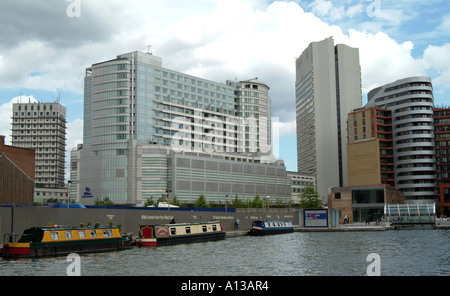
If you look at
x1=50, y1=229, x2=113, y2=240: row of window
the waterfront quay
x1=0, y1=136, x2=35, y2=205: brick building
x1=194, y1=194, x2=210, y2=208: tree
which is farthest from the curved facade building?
x1=50, y1=229, x2=113, y2=240: row of window

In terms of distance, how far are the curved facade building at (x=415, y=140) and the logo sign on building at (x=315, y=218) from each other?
78.0 metres

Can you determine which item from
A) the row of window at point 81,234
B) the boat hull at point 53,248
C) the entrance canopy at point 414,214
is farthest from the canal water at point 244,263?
the entrance canopy at point 414,214

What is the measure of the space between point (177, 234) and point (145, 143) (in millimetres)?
104718

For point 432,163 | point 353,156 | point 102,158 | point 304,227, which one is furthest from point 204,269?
point 432,163

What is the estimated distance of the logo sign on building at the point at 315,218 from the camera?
114875 mm

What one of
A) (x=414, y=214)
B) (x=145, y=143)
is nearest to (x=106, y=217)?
(x=414, y=214)

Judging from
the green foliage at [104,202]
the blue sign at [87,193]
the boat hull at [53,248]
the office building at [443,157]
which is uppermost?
the office building at [443,157]

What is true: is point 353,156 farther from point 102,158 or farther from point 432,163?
point 102,158

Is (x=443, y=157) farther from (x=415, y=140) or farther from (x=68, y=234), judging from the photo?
(x=68, y=234)

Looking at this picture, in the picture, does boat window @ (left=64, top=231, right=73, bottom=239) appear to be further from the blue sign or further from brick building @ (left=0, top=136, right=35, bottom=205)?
the blue sign

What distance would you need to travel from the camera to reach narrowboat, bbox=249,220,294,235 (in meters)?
92.2

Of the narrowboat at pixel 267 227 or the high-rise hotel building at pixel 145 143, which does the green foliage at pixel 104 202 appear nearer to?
the high-rise hotel building at pixel 145 143

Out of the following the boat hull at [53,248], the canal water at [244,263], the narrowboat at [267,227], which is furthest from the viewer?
the narrowboat at [267,227]

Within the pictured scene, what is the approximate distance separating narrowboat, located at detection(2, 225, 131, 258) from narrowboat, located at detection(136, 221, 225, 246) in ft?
14.8
